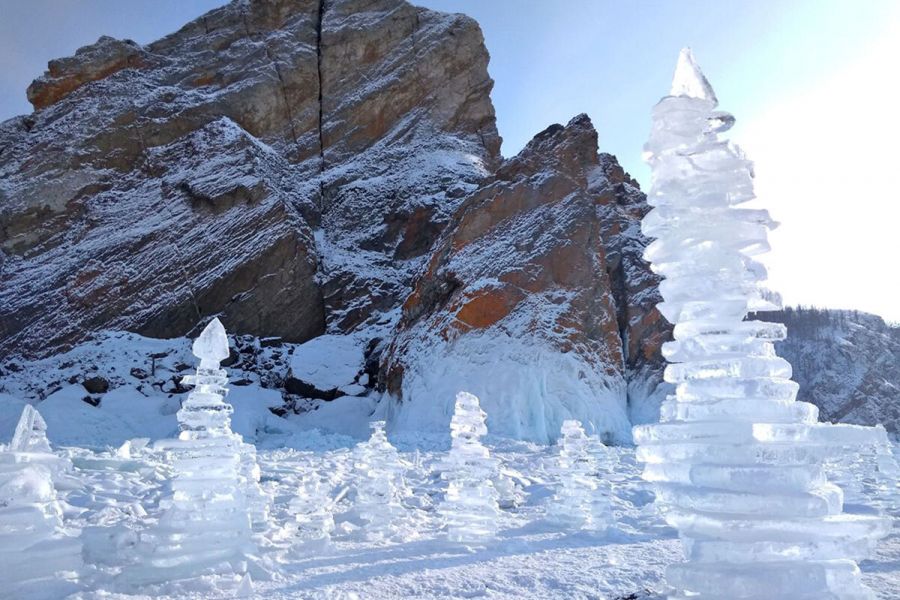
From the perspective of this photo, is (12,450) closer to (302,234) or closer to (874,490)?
(874,490)

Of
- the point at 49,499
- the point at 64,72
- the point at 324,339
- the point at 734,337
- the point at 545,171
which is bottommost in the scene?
the point at 49,499

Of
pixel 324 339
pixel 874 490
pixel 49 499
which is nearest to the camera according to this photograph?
pixel 49 499

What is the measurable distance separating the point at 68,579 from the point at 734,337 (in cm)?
617

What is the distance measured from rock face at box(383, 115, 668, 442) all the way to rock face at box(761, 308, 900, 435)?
12.8 m

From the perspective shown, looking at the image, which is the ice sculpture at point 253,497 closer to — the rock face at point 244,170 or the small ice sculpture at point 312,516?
the small ice sculpture at point 312,516

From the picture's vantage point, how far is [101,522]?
970 cm

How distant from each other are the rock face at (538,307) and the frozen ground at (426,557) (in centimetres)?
1039

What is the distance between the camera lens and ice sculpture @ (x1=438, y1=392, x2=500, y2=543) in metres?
9.46

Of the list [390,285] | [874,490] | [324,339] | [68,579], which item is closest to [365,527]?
[68,579]

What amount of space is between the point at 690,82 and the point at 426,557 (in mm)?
6400

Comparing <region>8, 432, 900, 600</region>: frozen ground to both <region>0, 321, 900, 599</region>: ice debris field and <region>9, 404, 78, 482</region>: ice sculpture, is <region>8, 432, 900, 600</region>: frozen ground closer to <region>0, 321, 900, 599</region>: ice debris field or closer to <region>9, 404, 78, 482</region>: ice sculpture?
<region>0, 321, 900, 599</region>: ice debris field

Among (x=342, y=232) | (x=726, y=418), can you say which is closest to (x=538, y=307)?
(x=342, y=232)

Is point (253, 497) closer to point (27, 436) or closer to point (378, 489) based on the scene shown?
point (378, 489)

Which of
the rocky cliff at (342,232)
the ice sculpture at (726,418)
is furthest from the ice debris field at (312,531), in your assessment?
the rocky cliff at (342,232)
